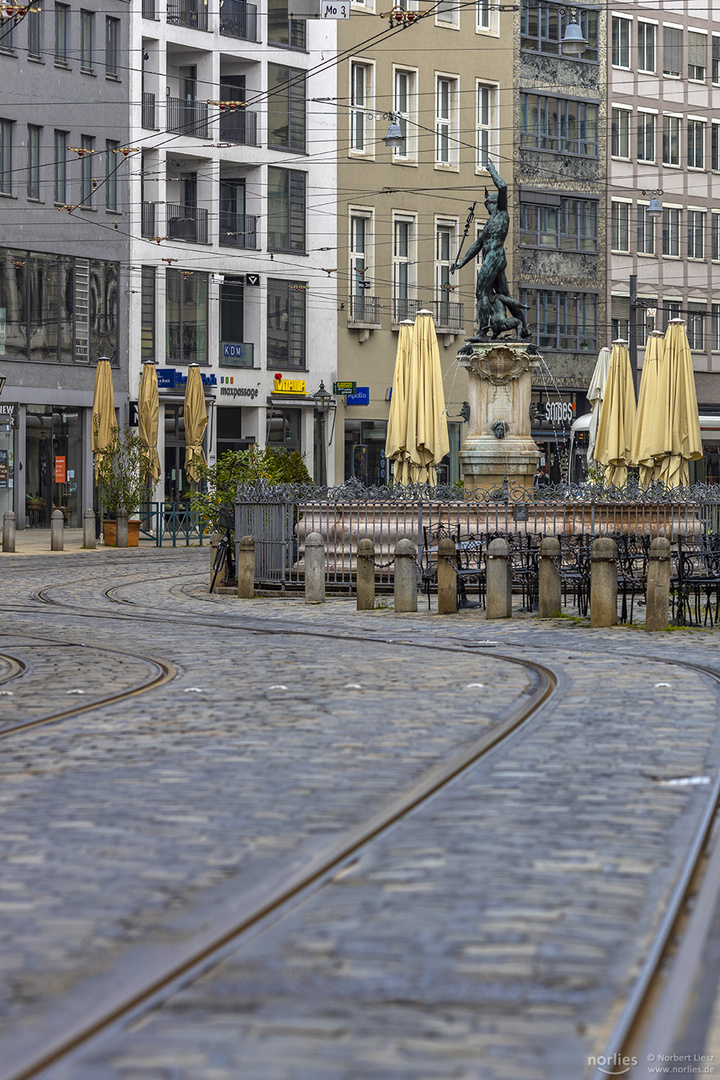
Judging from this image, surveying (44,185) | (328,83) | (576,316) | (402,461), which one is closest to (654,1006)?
(402,461)

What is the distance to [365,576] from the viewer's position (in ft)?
66.4

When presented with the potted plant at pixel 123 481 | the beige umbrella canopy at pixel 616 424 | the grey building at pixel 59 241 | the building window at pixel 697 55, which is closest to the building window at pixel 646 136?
the building window at pixel 697 55

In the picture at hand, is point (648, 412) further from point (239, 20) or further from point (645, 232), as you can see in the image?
point (645, 232)

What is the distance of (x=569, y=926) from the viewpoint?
17.1 feet

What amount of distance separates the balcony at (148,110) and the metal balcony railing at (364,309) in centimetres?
921

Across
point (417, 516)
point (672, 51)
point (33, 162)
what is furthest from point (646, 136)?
point (417, 516)

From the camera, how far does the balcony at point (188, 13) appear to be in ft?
170

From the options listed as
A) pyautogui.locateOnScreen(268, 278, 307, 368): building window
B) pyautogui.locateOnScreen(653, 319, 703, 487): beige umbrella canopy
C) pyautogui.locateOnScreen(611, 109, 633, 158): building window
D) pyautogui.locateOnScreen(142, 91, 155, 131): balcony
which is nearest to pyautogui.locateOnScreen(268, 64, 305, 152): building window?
pyautogui.locateOnScreen(268, 278, 307, 368): building window

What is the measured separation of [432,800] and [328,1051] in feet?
11.5

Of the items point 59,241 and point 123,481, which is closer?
point 123,481

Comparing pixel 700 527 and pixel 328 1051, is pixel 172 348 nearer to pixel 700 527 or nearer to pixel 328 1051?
pixel 700 527

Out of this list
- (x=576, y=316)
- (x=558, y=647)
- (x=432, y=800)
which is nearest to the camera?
(x=432, y=800)

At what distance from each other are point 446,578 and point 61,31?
33.5 m

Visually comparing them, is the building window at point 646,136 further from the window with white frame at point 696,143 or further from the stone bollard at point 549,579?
the stone bollard at point 549,579
